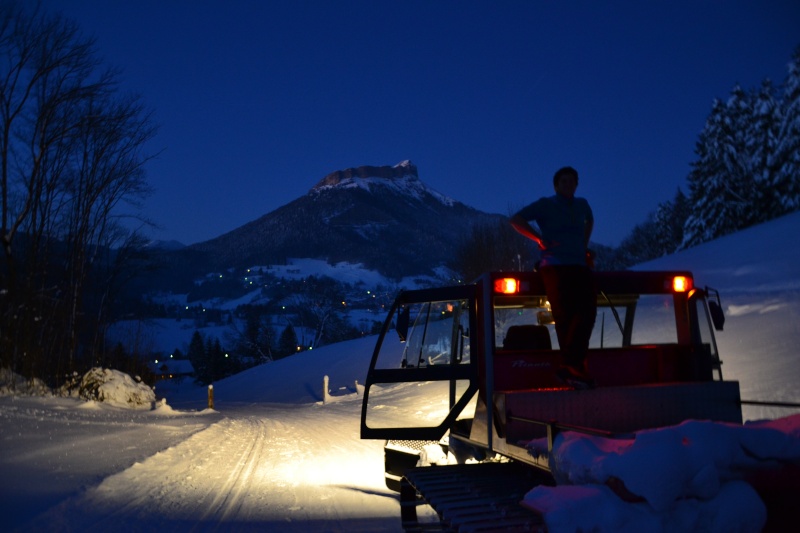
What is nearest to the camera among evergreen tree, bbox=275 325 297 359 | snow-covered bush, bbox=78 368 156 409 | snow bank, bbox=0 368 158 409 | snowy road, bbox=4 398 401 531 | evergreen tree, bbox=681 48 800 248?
snowy road, bbox=4 398 401 531

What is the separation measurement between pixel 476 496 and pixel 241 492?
491cm

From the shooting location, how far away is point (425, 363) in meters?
6.03

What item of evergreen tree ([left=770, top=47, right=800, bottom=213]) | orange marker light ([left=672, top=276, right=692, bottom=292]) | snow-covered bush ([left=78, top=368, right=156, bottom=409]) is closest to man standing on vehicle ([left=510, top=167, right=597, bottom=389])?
orange marker light ([left=672, top=276, right=692, bottom=292])

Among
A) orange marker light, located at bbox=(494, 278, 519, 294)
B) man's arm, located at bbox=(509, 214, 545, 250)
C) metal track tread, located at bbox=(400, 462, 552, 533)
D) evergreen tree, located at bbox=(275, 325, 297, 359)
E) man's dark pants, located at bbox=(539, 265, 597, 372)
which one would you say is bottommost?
metal track tread, located at bbox=(400, 462, 552, 533)

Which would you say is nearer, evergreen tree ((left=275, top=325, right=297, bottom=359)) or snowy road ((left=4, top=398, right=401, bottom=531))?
snowy road ((left=4, top=398, right=401, bottom=531))

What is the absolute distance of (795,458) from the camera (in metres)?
2.50

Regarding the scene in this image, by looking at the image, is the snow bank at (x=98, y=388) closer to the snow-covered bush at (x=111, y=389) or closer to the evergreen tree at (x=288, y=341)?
the snow-covered bush at (x=111, y=389)

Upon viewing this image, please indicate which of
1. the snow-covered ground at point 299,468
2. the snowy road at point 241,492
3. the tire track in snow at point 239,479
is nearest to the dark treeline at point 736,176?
the snow-covered ground at point 299,468

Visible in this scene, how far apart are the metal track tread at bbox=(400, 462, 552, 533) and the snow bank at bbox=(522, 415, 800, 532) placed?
279mm

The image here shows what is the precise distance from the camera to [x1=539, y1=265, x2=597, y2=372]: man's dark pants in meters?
4.59

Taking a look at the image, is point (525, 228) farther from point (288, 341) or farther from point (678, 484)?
point (288, 341)

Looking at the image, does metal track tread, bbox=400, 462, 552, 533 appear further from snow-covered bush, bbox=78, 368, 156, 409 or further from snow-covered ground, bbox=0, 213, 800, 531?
snow-covered bush, bbox=78, 368, 156, 409

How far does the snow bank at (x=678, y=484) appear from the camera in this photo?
2.39 meters

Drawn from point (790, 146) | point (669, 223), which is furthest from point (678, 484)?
point (669, 223)
